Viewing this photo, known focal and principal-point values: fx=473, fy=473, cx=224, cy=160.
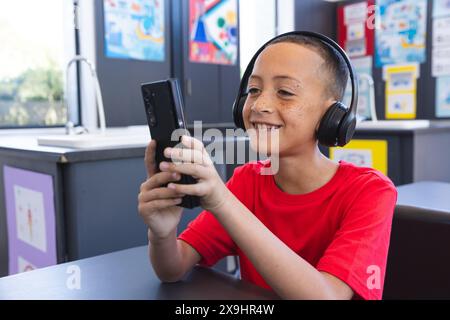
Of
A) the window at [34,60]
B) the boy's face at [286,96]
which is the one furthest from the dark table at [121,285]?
the window at [34,60]

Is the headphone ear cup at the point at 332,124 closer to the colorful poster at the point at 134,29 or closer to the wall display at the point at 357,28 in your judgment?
the colorful poster at the point at 134,29

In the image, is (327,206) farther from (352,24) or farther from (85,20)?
(352,24)

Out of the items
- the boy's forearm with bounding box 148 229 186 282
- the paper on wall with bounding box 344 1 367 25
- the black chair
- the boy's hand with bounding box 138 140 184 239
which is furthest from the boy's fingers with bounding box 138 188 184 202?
the paper on wall with bounding box 344 1 367 25

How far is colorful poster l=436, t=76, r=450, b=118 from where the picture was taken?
3.51 m

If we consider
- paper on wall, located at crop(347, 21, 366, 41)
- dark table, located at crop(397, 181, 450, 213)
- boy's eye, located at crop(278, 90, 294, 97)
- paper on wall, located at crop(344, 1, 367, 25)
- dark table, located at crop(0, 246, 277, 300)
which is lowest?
dark table, located at crop(0, 246, 277, 300)

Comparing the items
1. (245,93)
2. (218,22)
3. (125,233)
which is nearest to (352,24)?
(218,22)

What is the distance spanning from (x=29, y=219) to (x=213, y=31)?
218 centimetres

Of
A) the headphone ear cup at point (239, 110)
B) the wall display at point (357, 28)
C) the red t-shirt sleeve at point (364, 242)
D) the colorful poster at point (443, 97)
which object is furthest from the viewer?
the wall display at point (357, 28)

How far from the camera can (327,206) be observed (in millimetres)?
789

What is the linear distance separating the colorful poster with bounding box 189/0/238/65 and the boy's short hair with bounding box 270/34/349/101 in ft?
8.74

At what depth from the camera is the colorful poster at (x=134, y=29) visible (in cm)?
302

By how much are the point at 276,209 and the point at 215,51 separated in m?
2.88

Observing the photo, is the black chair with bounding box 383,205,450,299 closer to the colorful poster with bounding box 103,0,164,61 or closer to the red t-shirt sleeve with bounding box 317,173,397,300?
the red t-shirt sleeve with bounding box 317,173,397,300

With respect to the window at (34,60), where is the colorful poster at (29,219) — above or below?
below
